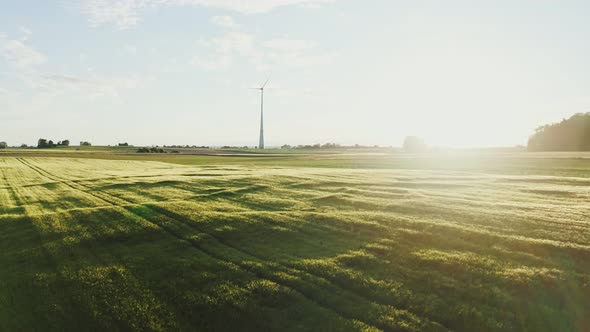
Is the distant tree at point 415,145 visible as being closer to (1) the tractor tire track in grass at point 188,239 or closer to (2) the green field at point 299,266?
(2) the green field at point 299,266

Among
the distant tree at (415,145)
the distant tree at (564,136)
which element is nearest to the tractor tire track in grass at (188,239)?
the distant tree at (564,136)

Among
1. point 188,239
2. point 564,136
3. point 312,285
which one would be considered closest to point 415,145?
point 564,136

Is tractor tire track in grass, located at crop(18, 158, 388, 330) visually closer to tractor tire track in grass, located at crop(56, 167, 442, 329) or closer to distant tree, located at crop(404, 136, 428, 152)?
tractor tire track in grass, located at crop(56, 167, 442, 329)

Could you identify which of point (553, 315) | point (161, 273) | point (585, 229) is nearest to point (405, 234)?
point (553, 315)

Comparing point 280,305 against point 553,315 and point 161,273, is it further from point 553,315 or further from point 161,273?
point 553,315

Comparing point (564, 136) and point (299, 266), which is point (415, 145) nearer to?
point (564, 136)

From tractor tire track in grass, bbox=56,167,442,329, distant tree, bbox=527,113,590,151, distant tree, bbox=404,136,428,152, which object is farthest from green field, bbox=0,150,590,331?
distant tree, bbox=404,136,428,152
